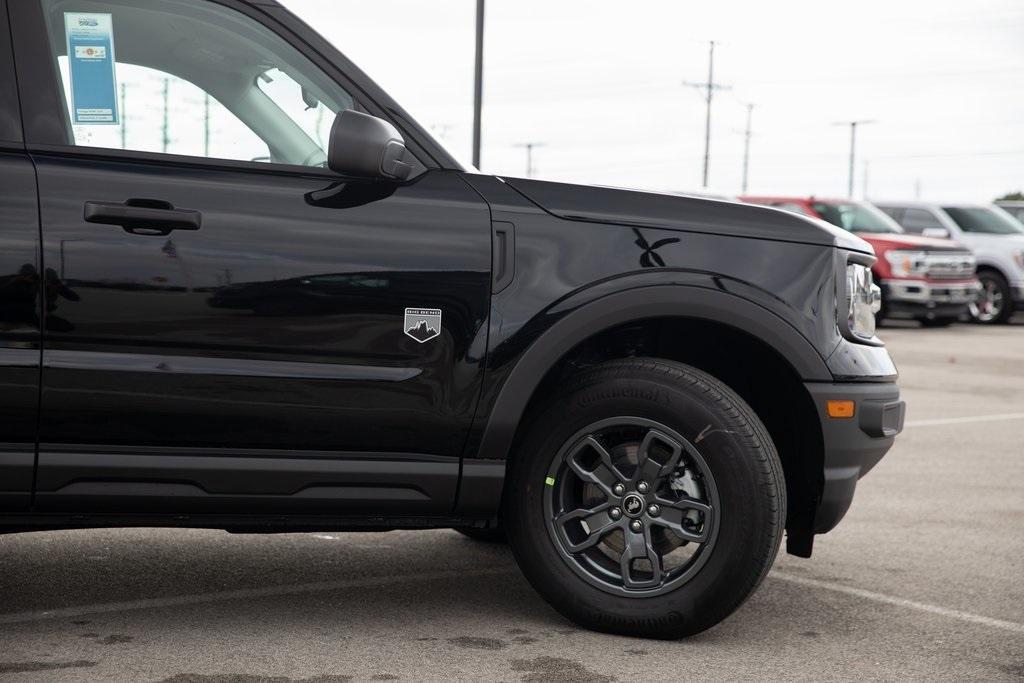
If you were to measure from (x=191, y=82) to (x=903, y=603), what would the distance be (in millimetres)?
2806

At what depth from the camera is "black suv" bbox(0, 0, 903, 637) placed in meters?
3.60

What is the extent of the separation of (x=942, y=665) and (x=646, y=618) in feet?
2.71

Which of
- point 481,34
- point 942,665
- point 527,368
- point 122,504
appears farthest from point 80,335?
point 481,34

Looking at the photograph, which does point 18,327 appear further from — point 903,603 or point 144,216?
point 903,603

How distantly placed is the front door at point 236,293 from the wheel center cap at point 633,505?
516 mm

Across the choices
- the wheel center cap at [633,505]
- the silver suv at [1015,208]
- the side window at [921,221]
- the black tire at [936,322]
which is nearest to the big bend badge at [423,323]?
the wheel center cap at [633,505]

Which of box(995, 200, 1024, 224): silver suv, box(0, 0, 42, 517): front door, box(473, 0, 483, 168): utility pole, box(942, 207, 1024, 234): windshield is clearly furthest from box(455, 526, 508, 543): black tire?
box(995, 200, 1024, 224): silver suv

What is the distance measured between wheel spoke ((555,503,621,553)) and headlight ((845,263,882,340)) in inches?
35.9

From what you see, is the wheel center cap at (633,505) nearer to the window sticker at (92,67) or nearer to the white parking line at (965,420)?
the window sticker at (92,67)

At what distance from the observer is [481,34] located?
13578mm

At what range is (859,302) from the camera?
164 inches

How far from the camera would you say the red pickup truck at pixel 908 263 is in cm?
1858

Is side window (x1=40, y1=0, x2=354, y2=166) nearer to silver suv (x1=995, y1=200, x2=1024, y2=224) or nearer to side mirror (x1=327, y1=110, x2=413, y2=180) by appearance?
side mirror (x1=327, y1=110, x2=413, y2=180)

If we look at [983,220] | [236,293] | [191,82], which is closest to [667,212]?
[236,293]
